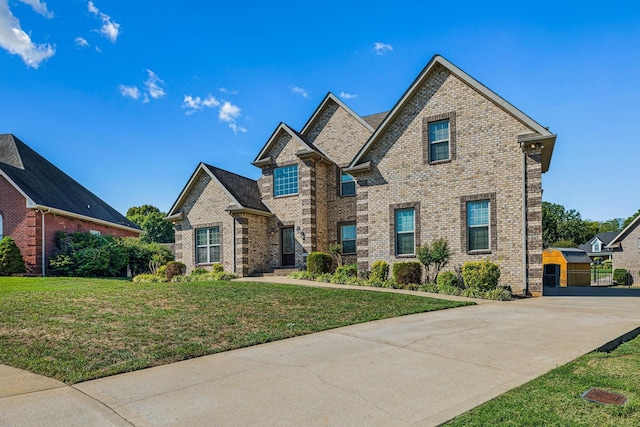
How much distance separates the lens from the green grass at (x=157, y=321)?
20.7 feet

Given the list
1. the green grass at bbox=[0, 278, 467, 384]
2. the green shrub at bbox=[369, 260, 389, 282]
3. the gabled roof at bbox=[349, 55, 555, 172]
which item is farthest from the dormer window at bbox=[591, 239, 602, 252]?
the green grass at bbox=[0, 278, 467, 384]

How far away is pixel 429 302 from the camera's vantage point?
39.5 feet

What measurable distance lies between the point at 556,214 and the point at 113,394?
280 ft

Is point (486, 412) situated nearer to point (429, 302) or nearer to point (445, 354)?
point (445, 354)

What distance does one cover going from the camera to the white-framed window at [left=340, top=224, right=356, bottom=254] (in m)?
22.2

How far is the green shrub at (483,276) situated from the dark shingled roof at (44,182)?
2211 centimetres

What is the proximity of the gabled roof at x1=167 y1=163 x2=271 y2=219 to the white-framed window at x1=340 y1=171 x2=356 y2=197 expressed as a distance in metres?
4.29

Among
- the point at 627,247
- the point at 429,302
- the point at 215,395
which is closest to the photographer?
the point at 215,395

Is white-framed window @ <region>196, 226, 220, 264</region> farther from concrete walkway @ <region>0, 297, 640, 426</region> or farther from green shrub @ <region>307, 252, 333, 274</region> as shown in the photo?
concrete walkway @ <region>0, 297, 640, 426</region>

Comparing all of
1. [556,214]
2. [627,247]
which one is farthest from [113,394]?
[556,214]

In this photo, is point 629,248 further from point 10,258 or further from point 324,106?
point 10,258

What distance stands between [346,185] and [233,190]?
6.15 metres

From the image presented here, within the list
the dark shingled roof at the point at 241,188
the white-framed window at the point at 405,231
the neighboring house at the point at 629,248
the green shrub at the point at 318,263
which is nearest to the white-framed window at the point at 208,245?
the dark shingled roof at the point at 241,188

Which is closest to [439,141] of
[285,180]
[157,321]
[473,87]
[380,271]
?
[473,87]
